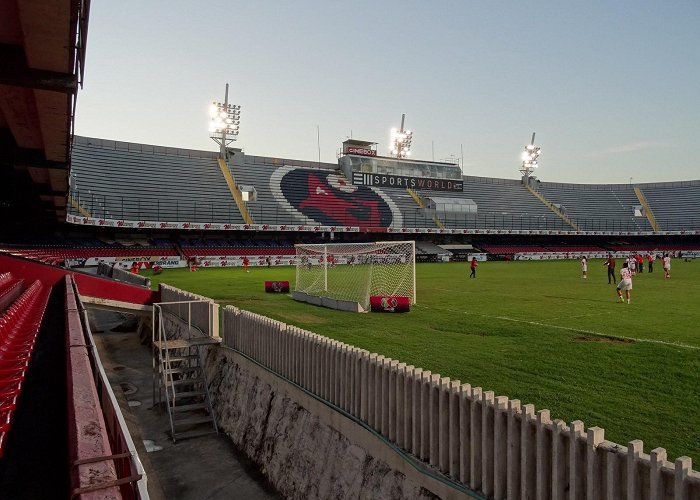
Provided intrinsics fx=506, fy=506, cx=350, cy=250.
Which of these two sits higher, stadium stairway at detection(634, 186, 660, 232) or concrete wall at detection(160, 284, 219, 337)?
stadium stairway at detection(634, 186, 660, 232)

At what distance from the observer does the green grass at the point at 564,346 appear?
745cm

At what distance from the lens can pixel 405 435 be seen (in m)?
6.77

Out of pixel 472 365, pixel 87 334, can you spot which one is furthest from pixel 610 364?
pixel 87 334

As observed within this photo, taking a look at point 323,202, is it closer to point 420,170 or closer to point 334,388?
point 420,170

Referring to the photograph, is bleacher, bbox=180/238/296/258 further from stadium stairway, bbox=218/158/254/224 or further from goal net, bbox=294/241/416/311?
goal net, bbox=294/241/416/311

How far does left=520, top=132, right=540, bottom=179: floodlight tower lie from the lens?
85.2 meters

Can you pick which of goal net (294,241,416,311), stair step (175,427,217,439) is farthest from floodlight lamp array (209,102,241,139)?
stair step (175,427,217,439)

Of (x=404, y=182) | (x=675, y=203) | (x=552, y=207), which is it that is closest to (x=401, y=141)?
(x=404, y=182)

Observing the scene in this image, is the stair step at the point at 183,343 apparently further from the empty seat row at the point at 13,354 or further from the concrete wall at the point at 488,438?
the concrete wall at the point at 488,438

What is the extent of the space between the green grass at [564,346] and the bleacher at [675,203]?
64572 mm

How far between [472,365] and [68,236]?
48.3 m

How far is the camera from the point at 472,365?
10.2 meters

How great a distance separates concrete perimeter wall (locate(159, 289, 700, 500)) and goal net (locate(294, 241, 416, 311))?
337 inches

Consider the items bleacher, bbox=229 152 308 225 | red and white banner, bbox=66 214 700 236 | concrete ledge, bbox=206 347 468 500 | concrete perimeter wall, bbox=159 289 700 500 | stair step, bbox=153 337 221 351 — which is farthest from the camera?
bleacher, bbox=229 152 308 225
